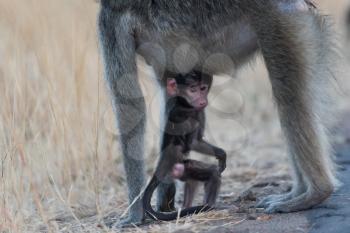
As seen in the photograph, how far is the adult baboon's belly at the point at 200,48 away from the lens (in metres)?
5.04

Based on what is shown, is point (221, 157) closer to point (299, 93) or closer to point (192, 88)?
point (192, 88)

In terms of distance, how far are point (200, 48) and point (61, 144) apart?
1675 mm

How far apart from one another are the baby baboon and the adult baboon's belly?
9cm

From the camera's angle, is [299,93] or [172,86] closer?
[299,93]

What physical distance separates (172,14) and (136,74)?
17.7 inches

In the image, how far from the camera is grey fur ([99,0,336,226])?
4723 mm

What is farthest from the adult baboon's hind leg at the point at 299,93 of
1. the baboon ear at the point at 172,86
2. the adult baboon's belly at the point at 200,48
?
the baboon ear at the point at 172,86

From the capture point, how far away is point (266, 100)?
33.3 ft

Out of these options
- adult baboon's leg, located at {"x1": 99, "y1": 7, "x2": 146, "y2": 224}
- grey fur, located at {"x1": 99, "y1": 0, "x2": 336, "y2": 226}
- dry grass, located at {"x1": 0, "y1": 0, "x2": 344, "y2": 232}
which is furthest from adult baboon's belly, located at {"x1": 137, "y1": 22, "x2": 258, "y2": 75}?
dry grass, located at {"x1": 0, "y1": 0, "x2": 344, "y2": 232}

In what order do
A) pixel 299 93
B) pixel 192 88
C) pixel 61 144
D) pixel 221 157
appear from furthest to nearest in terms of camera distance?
1. pixel 61 144
2. pixel 221 157
3. pixel 192 88
4. pixel 299 93

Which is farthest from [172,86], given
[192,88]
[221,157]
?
[221,157]

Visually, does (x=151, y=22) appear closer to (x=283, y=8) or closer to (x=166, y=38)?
(x=166, y=38)

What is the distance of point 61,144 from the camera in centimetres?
623

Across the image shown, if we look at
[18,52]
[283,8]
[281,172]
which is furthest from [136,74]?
[281,172]
